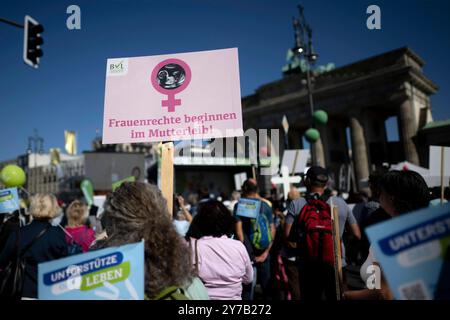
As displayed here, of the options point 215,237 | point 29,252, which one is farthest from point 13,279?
point 215,237

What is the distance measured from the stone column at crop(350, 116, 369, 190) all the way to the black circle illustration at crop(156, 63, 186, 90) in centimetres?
2994

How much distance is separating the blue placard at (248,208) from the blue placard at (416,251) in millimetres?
3426

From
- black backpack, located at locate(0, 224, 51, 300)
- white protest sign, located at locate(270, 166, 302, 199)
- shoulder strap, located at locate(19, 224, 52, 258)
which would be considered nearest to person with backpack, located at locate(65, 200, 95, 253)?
shoulder strap, located at locate(19, 224, 52, 258)

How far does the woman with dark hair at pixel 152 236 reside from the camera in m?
1.51

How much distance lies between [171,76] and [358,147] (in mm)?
30878

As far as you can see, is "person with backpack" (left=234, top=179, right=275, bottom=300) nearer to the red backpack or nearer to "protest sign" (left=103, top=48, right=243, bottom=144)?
the red backpack

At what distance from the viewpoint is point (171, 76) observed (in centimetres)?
279

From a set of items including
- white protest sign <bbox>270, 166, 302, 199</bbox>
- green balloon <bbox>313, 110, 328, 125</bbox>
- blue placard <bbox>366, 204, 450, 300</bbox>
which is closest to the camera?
blue placard <bbox>366, 204, 450, 300</bbox>

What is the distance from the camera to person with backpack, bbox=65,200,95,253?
4.21 meters

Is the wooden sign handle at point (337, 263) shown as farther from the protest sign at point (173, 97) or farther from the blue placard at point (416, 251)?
the blue placard at point (416, 251)

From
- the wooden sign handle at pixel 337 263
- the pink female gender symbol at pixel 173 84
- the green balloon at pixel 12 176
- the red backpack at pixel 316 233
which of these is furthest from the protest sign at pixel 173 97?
the green balloon at pixel 12 176

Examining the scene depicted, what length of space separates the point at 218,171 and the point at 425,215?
39.1 meters

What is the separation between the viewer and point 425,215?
1.08 metres

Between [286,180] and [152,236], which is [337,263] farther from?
[286,180]
